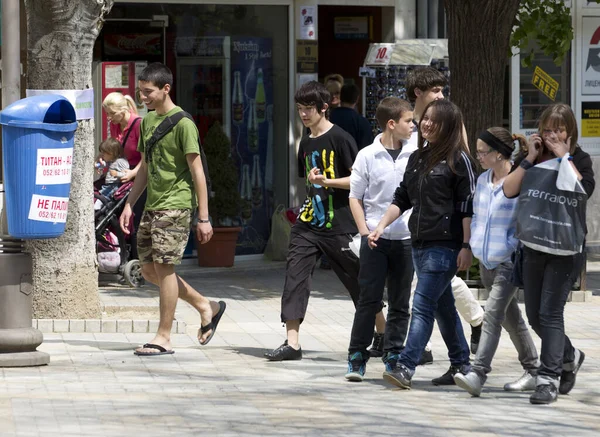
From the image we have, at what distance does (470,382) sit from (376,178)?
1405 millimetres

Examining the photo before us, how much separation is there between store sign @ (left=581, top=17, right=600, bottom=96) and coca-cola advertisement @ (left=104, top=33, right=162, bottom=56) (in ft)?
17.7

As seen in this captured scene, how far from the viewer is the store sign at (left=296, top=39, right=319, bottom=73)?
15484 mm

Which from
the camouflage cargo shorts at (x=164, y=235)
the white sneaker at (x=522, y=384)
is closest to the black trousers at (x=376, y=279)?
the white sneaker at (x=522, y=384)

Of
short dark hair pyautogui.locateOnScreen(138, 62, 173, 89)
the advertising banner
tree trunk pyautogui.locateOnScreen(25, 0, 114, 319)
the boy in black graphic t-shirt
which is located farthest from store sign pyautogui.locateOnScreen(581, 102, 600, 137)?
short dark hair pyautogui.locateOnScreen(138, 62, 173, 89)

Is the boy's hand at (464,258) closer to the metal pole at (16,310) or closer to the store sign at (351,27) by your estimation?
the metal pole at (16,310)

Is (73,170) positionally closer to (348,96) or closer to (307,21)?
(348,96)

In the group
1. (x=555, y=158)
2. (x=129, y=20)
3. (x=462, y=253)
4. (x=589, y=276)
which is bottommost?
(x=589, y=276)

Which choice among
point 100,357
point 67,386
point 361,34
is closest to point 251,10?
point 361,34

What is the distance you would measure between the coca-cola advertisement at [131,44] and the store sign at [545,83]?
4.75 m

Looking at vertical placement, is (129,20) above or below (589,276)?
above

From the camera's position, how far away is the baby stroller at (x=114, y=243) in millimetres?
12969

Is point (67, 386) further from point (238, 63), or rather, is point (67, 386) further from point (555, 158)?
point (238, 63)

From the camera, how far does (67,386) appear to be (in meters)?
8.18

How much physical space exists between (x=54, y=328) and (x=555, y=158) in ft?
13.9
